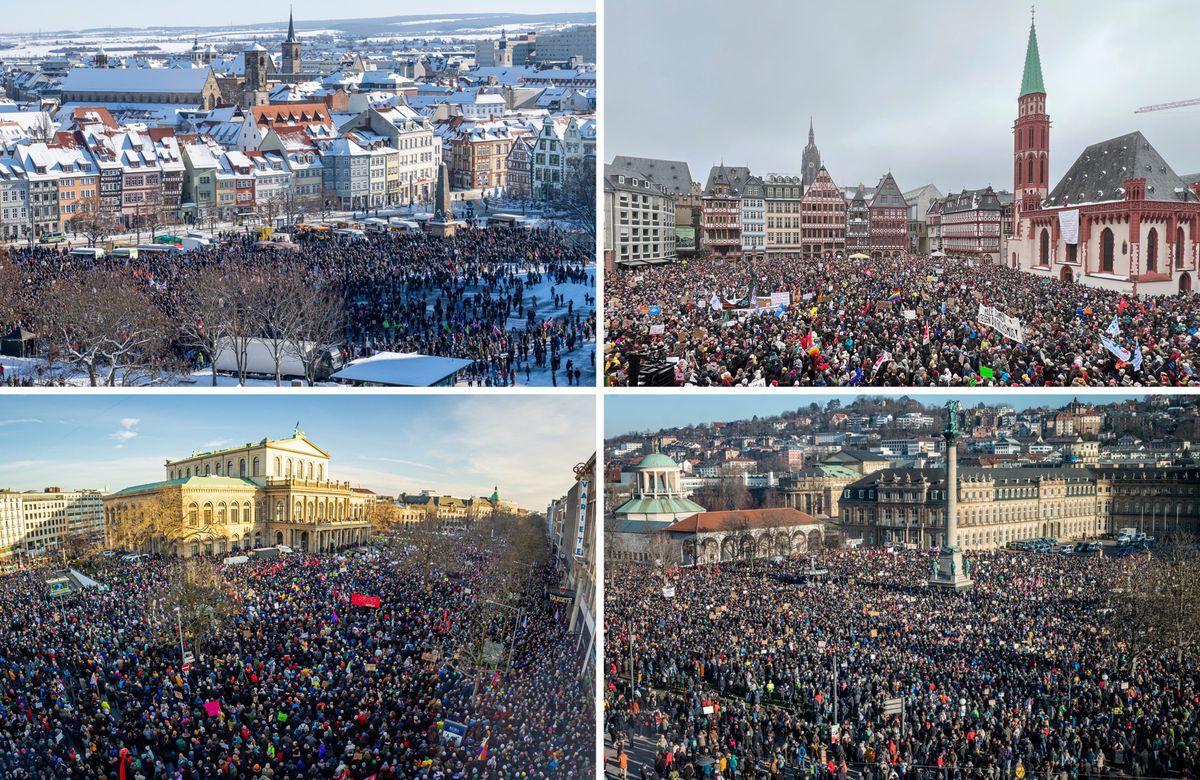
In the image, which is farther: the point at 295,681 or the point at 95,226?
the point at 95,226

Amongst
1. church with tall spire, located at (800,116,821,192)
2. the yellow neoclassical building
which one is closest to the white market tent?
the yellow neoclassical building

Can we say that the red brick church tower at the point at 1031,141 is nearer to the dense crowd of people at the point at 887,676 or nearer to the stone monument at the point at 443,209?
the dense crowd of people at the point at 887,676

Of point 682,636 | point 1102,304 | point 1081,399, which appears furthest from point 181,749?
point 1102,304

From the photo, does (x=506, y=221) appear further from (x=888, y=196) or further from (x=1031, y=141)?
(x=1031, y=141)

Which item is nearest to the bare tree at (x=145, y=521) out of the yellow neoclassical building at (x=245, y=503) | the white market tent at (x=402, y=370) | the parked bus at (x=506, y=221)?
the yellow neoclassical building at (x=245, y=503)

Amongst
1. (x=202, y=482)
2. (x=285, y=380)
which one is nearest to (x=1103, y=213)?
(x=285, y=380)

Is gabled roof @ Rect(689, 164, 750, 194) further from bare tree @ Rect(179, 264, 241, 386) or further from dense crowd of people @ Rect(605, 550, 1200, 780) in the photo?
bare tree @ Rect(179, 264, 241, 386)

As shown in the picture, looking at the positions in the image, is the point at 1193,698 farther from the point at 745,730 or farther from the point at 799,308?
the point at 799,308

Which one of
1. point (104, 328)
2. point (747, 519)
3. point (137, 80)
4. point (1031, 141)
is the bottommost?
point (747, 519)
